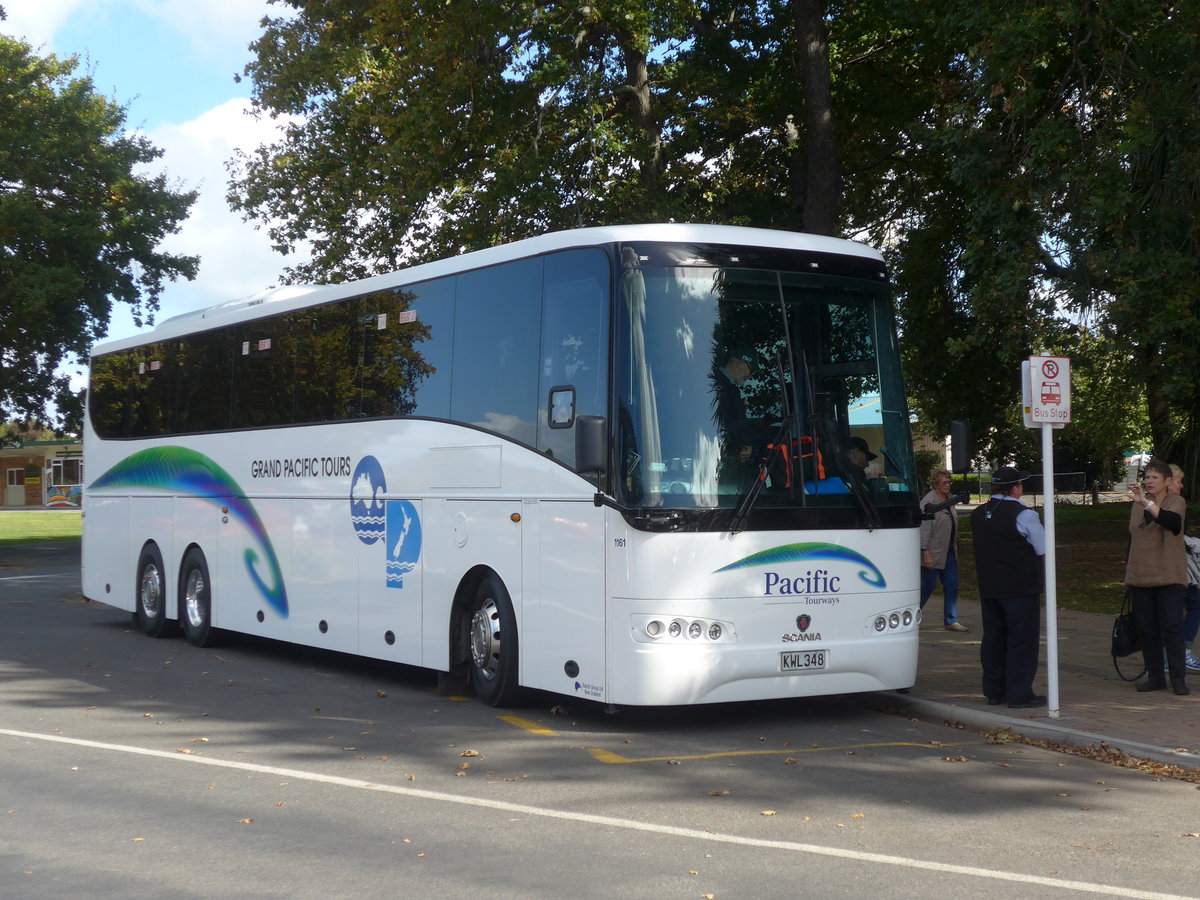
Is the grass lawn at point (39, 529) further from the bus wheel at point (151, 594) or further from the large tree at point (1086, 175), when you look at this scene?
the large tree at point (1086, 175)

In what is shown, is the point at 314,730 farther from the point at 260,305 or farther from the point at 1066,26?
the point at 1066,26

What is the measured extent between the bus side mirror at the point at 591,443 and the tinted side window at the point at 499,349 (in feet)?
3.73

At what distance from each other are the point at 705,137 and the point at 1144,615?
1574 cm

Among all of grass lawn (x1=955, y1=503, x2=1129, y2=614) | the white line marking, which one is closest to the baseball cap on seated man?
the white line marking

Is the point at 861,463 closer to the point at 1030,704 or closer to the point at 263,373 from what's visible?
the point at 1030,704

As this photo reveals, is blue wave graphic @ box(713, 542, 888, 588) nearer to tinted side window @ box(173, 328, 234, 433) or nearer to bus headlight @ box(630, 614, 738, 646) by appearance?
bus headlight @ box(630, 614, 738, 646)

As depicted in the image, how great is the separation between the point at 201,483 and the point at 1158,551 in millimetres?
10498

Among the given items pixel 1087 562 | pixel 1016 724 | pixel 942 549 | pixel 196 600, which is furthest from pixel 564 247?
pixel 1087 562

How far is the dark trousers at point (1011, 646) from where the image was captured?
422 inches

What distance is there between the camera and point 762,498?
392 inches

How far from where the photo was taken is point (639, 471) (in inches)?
381

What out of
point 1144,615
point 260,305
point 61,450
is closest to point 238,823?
point 1144,615

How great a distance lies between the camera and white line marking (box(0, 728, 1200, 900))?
604 centimetres

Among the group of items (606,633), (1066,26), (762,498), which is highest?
(1066,26)
